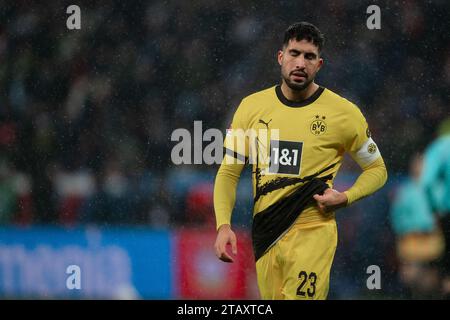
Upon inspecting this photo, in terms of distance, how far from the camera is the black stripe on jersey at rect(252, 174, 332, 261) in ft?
15.6

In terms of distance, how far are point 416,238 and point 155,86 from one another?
2.15m

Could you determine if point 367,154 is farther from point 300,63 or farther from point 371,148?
point 300,63

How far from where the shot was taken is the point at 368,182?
4.94m

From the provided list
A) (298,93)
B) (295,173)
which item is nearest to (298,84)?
(298,93)

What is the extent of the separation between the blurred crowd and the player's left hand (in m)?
2.34

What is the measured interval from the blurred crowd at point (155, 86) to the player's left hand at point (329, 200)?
2.34 m

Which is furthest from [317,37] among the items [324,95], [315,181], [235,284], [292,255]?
[235,284]

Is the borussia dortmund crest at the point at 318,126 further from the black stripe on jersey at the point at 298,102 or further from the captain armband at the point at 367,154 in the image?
the captain armband at the point at 367,154

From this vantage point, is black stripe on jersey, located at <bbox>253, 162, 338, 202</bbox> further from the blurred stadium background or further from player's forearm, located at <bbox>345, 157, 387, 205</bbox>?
the blurred stadium background

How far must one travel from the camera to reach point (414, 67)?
7.10 m

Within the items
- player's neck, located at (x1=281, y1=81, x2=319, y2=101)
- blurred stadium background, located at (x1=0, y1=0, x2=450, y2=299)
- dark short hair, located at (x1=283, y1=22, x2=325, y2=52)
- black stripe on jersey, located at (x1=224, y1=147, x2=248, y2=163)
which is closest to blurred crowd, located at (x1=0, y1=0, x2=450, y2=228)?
blurred stadium background, located at (x1=0, y1=0, x2=450, y2=299)

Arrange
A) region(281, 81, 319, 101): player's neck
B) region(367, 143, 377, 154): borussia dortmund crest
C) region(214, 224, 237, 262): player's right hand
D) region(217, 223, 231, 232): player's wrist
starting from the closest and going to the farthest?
region(214, 224, 237, 262): player's right hand < region(217, 223, 231, 232): player's wrist < region(281, 81, 319, 101): player's neck < region(367, 143, 377, 154): borussia dortmund crest
